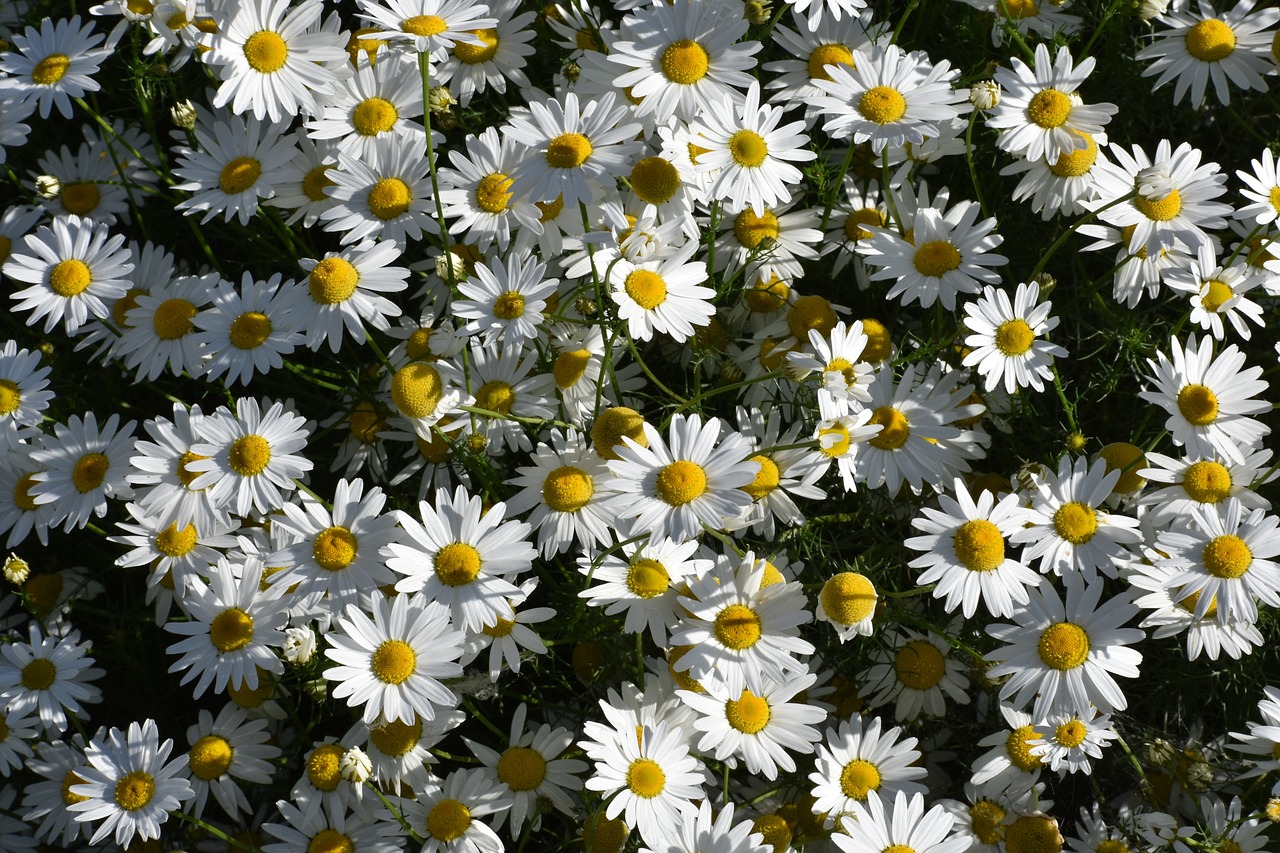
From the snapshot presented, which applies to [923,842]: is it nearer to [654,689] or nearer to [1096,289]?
[654,689]

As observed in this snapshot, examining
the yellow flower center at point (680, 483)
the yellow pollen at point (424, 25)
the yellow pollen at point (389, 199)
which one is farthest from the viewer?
the yellow pollen at point (389, 199)

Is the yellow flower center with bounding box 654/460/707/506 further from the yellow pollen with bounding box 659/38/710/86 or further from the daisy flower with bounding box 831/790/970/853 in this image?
the yellow pollen with bounding box 659/38/710/86

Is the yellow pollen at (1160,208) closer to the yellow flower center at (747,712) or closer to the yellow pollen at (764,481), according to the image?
the yellow pollen at (764,481)

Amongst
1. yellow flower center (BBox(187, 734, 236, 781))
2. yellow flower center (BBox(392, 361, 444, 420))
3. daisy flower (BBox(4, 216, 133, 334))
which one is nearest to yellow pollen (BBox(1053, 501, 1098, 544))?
yellow flower center (BBox(392, 361, 444, 420))

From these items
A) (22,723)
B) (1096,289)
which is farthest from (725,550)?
(22,723)

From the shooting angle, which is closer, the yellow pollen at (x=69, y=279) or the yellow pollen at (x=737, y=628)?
the yellow pollen at (x=737, y=628)

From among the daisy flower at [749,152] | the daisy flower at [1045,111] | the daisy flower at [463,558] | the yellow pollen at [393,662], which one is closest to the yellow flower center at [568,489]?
the daisy flower at [463,558]
